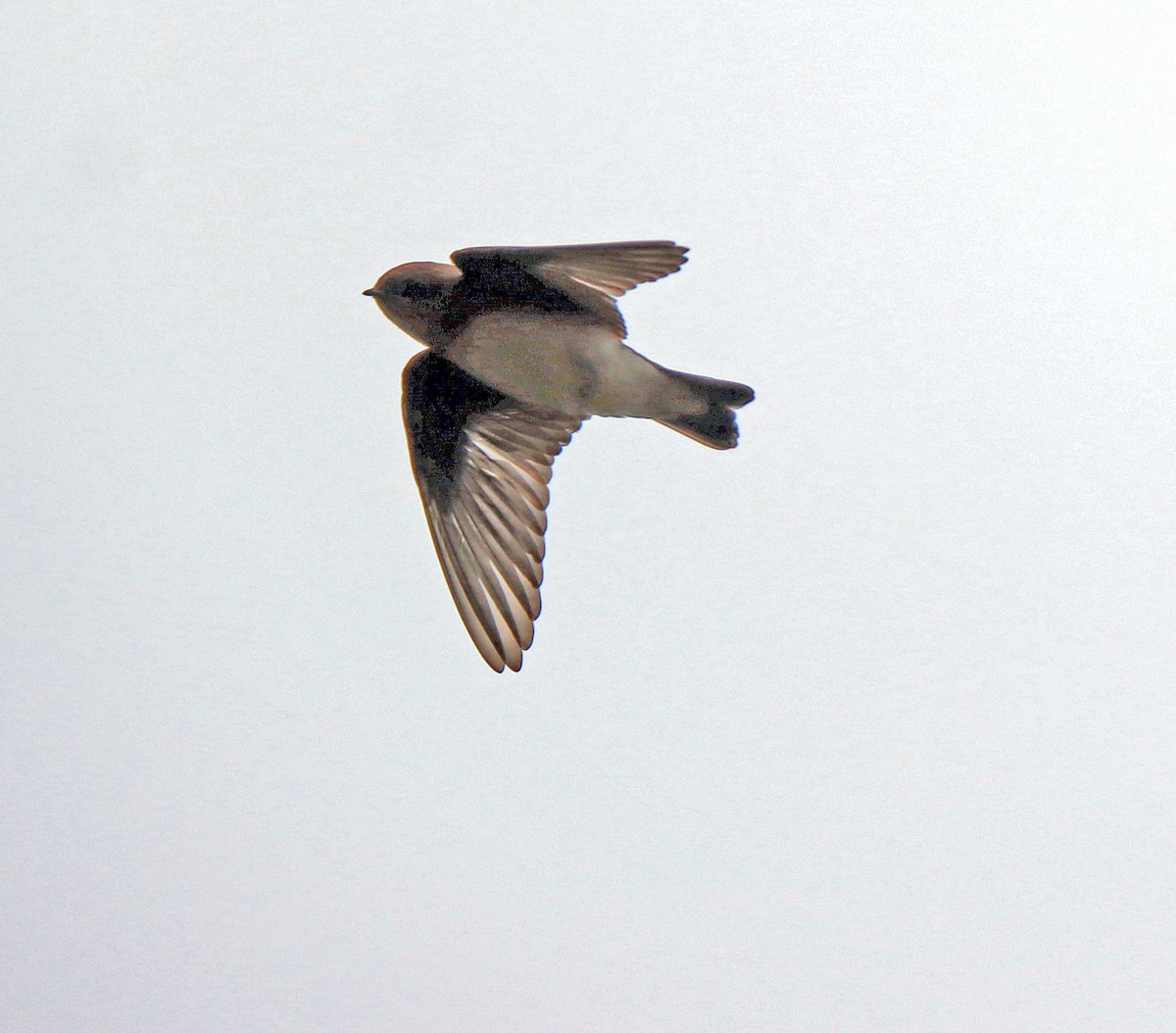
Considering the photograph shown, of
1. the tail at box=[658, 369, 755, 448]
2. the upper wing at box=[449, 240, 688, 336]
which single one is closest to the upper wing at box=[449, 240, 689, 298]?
the upper wing at box=[449, 240, 688, 336]

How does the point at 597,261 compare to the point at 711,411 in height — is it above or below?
above

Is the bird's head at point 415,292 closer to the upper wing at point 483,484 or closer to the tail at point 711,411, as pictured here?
the upper wing at point 483,484

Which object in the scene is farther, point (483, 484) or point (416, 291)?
point (483, 484)

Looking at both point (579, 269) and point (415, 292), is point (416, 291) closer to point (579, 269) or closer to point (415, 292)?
point (415, 292)

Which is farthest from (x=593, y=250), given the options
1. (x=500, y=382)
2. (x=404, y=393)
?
(x=404, y=393)

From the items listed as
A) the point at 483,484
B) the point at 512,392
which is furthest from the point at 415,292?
the point at 483,484

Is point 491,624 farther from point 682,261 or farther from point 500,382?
point 682,261

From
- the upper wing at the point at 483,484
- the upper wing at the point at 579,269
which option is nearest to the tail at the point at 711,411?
the upper wing at the point at 579,269

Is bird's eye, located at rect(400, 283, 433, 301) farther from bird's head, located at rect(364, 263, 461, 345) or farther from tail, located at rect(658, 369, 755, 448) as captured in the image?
tail, located at rect(658, 369, 755, 448)
